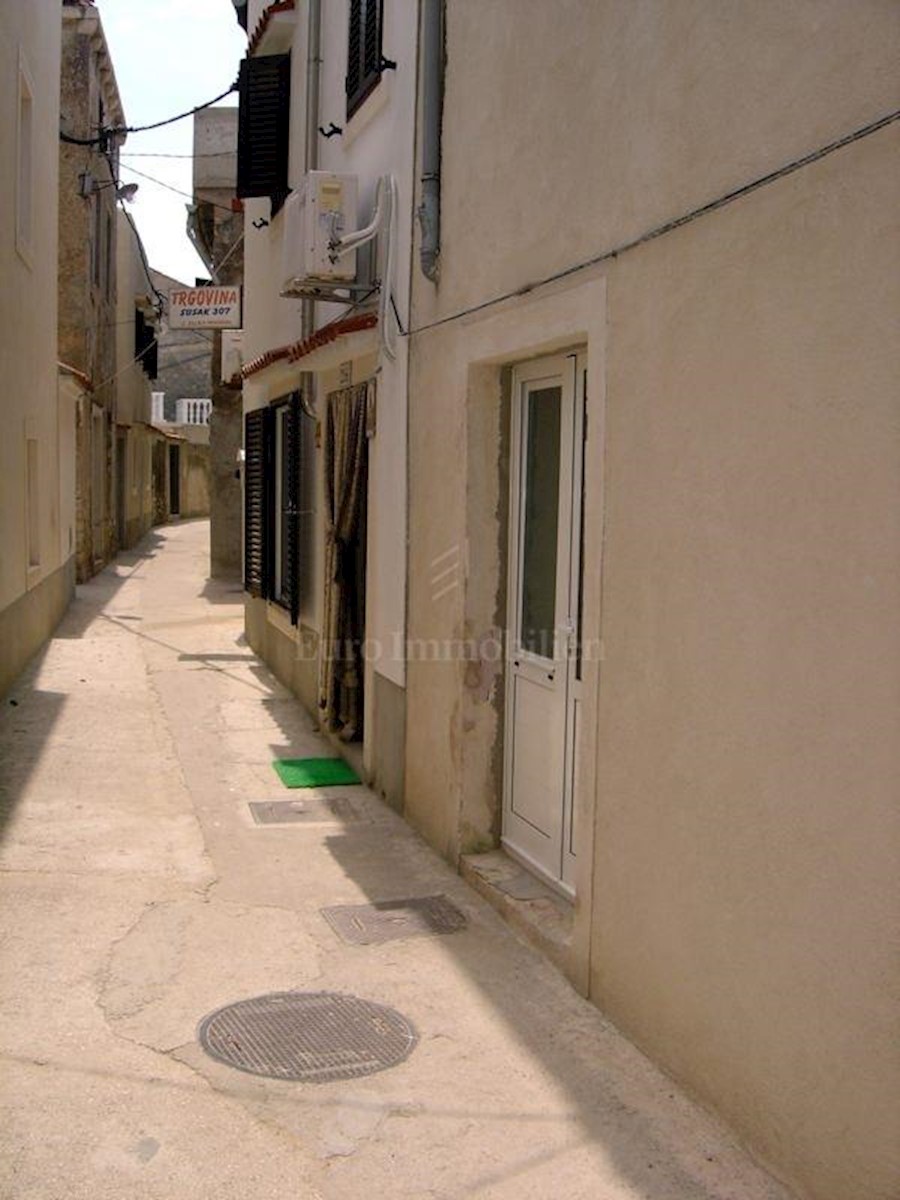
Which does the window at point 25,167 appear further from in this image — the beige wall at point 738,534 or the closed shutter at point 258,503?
the beige wall at point 738,534

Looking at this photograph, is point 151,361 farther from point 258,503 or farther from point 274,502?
point 274,502

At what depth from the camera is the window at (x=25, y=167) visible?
34.7 feet

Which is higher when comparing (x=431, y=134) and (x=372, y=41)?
(x=372, y=41)

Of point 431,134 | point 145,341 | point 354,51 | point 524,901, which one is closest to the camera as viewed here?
point 524,901

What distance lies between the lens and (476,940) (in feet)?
17.2

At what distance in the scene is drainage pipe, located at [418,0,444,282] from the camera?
20.5 ft

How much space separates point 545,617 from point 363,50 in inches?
176

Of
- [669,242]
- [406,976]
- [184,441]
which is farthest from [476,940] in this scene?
[184,441]

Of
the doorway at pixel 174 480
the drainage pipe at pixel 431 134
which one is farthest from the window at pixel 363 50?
the doorway at pixel 174 480

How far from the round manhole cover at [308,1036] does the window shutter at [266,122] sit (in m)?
8.04

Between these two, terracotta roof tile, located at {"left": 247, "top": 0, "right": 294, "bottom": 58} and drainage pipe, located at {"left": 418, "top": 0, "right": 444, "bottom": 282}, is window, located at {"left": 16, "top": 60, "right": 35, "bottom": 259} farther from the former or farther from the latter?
drainage pipe, located at {"left": 418, "top": 0, "right": 444, "bottom": 282}

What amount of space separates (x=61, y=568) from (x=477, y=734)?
394 inches

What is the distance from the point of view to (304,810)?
732 centimetres

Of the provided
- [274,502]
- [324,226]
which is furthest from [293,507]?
[324,226]
